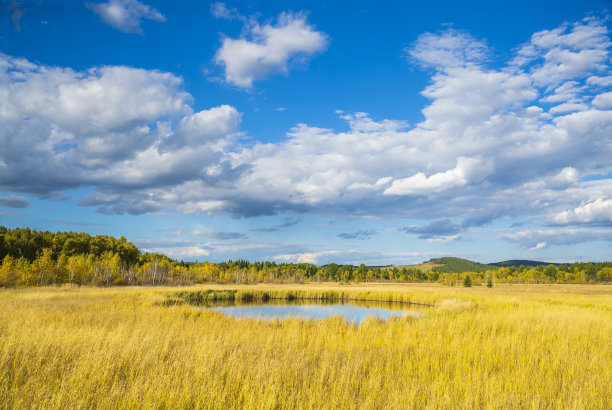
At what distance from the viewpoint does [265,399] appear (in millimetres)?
4898

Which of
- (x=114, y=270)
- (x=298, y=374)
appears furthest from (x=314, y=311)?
(x=114, y=270)

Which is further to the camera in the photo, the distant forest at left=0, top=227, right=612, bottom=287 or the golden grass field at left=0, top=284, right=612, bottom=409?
the distant forest at left=0, top=227, right=612, bottom=287

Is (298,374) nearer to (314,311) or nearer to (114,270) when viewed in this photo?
(314,311)

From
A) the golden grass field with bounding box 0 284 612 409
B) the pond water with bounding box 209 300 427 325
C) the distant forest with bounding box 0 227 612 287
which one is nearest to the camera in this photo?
the golden grass field with bounding box 0 284 612 409

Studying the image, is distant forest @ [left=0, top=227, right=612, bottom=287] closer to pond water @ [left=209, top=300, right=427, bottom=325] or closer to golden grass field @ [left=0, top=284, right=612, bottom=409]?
pond water @ [left=209, top=300, right=427, bottom=325]

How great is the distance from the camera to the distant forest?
54.3m

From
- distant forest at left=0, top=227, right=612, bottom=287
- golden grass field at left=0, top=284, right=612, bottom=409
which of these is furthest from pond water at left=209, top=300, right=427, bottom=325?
distant forest at left=0, top=227, right=612, bottom=287

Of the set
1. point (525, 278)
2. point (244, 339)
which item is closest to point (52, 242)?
point (244, 339)

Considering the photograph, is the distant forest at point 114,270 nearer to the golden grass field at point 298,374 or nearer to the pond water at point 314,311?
the pond water at point 314,311

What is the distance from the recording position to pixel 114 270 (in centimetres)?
6900

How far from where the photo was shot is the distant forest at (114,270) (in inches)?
2137

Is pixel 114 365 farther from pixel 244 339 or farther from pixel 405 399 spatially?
pixel 405 399

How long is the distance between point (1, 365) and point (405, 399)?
22.5 feet

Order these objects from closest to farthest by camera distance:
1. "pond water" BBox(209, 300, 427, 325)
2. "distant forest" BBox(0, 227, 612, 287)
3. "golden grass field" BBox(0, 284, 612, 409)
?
"golden grass field" BBox(0, 284, 612, 409)
"pond water" BBox(209, 300, 427, 325)
"distant forest" BBox(0, 227, 612, 287)
